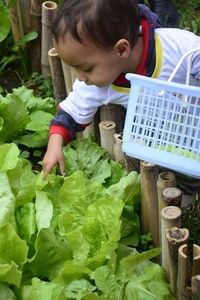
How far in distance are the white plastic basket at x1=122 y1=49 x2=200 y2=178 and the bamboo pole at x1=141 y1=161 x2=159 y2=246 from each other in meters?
0.17

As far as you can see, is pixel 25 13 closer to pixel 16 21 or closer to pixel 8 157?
pixel 16 21

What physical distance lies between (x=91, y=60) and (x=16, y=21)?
114 centimetres

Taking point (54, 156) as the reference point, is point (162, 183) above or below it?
above

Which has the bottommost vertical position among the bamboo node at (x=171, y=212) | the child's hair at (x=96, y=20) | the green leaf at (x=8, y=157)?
the green leaf at (x=8, y=157)

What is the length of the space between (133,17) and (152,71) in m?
0.19

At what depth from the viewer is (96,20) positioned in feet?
5.72

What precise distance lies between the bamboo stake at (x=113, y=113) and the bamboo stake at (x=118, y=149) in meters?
0.11

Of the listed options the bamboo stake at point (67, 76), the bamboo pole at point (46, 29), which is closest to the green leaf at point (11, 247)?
the bamboo stake at point (67, 76)

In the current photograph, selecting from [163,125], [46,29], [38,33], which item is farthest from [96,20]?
[38,33]

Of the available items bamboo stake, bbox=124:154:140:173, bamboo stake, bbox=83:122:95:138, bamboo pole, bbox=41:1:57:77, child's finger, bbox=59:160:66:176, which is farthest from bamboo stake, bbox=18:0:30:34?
bamboo stake, bbox=124:154:140:173

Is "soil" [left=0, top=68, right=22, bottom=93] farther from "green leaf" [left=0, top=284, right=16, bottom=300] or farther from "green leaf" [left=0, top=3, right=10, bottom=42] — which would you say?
"green leaf" [left=0, top=284, right=16, bottom=300]

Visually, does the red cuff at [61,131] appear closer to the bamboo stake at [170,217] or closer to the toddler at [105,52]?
the toddler at [105,52]

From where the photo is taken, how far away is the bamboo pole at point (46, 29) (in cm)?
251

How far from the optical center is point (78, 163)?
2.14m
